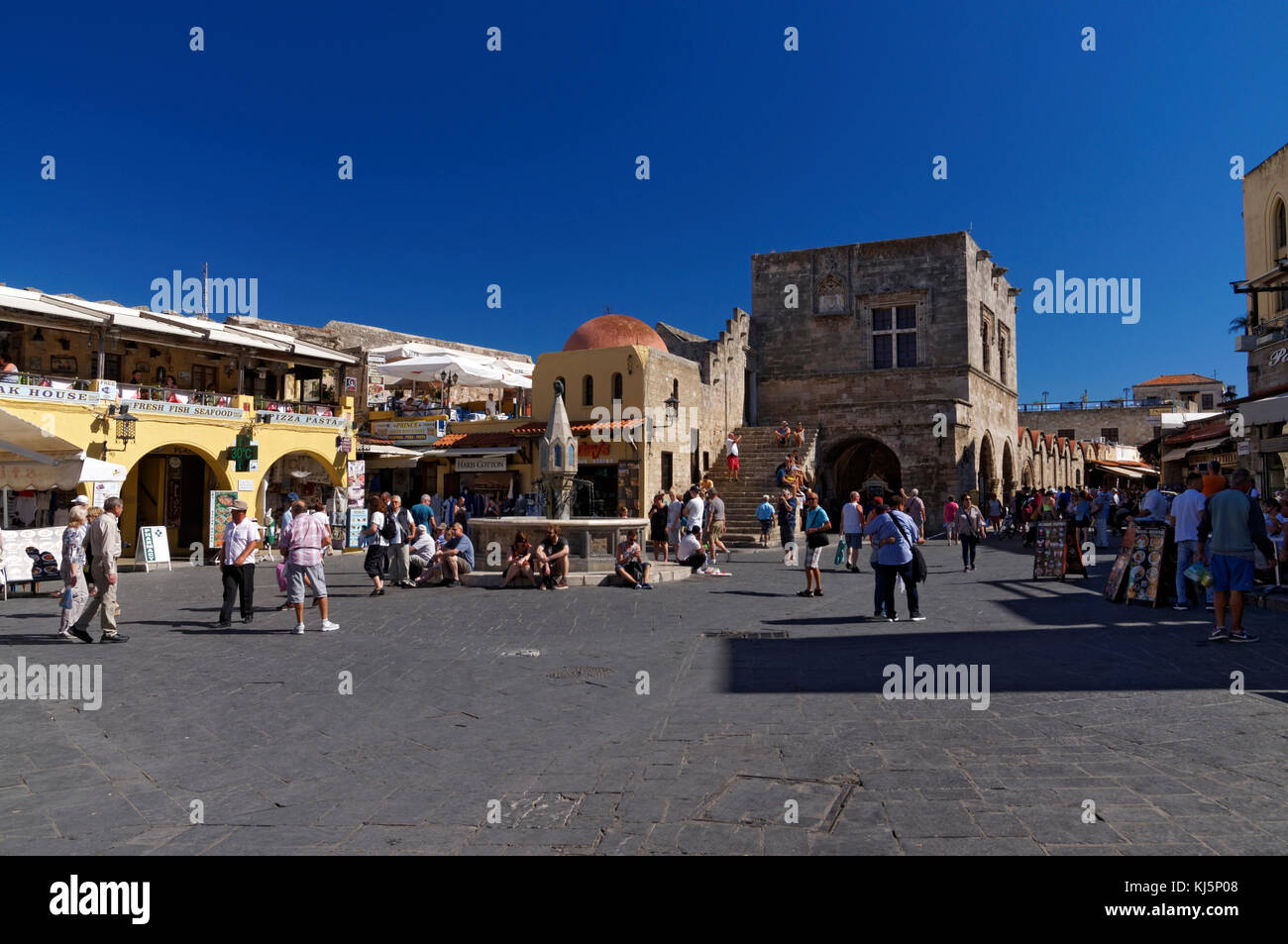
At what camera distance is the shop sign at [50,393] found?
18625 millimetres

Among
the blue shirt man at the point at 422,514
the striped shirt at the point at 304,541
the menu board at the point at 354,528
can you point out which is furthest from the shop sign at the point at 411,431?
the striped shirt at the point at 304,541

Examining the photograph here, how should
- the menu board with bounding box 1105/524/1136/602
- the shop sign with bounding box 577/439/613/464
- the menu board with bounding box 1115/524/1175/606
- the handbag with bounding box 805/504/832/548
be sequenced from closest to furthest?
1. the menu board with bounding box 1115/524/1175/606
2. the menu board with bounding box 1105/524/1136/602
3. the handbag with bounding box 805/504/832/548
4. the shop sign with bounding box 577/439/613/464

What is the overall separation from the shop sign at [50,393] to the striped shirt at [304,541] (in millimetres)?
12629

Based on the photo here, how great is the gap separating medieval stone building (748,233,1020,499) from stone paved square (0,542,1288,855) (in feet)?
65.5

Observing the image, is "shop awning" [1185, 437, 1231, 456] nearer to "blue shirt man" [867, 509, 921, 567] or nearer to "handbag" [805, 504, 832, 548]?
"handbag" [805, 504, 832, 548]

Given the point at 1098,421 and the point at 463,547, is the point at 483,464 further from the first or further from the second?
the point at 1098,421

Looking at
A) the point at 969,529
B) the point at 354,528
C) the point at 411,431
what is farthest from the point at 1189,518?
the point at 411,431

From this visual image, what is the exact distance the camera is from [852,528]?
17141 mm

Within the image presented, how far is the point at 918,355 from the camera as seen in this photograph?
3250 centimetres

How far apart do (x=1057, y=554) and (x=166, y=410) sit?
2017cm

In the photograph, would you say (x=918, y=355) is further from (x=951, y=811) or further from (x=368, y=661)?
(x=951, y=811)

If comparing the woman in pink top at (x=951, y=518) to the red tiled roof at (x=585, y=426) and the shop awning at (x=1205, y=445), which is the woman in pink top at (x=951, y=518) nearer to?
the shop awning at (x=1205, y=445)

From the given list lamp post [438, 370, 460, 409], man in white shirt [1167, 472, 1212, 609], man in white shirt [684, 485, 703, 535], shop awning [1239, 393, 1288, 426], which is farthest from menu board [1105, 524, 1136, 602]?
lamp post [438, 370, 460, 409]

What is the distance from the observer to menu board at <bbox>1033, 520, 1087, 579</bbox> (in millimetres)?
Answer: 14773
